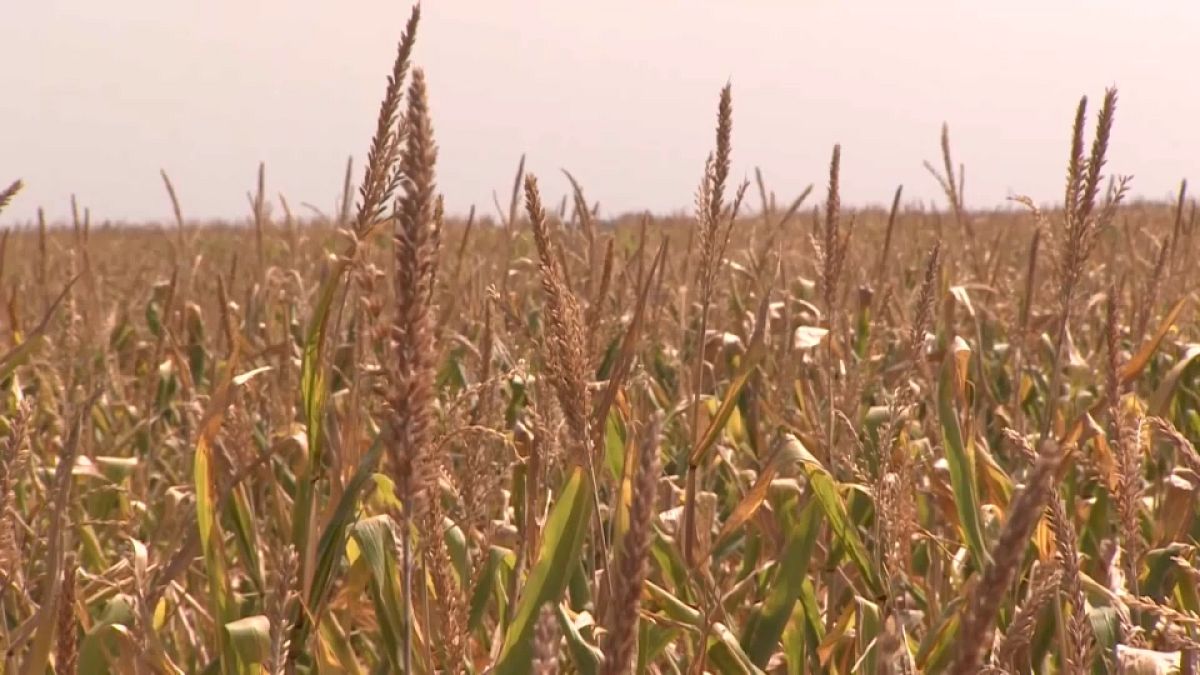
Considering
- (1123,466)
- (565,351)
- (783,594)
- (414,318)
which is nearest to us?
(414,318)

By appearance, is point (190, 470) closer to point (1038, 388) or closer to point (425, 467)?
point (425, 467)

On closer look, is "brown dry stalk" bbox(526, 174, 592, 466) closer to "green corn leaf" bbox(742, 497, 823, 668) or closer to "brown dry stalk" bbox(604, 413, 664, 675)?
"brown dry stalk" bbox(604, 413, 664, 675)

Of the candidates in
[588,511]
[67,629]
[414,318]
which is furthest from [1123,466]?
[67,629]

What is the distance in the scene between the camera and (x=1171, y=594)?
1.81m

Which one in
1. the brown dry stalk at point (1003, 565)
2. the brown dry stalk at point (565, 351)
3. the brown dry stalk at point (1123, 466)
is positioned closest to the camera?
the brown dry stalk at point (1003, 565)

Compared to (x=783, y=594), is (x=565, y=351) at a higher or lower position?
higher

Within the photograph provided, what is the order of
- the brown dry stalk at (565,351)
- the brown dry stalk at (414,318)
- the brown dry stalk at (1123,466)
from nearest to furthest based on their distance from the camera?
the brown dry stalk at (414,318) < the brown dry stalk at (565,351) < the brown dry stalk at (1123,466)

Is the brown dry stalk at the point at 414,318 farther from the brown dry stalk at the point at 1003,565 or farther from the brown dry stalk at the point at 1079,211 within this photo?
the brown dry stalk at the point at 1079,211

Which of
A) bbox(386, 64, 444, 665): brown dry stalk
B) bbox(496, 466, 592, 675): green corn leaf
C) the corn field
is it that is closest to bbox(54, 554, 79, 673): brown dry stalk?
the corn field

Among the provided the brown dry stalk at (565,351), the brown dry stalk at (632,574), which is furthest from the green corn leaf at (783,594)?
the brown dry stalk at (632,574)

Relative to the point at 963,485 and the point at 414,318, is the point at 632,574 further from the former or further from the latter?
the point at 963,485

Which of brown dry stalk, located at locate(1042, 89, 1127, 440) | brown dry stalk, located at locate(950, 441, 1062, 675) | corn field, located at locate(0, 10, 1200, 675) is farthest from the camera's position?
Answer: brown dry stalk, located at locate(1042, 89, 1127, 440)

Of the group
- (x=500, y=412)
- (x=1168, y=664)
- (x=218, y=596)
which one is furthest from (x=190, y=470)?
(x=1168, y=664)

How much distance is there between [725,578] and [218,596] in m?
0.89
